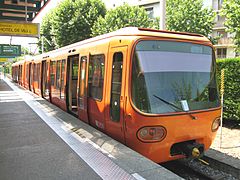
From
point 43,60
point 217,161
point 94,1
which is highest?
point 94,1

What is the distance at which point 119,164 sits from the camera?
4.04 meters

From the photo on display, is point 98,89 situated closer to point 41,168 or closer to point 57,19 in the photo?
point 41,168

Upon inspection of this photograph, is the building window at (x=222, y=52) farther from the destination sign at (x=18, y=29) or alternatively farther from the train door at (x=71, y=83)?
the train door at (x=71, y=83)

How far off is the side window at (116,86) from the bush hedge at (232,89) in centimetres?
485

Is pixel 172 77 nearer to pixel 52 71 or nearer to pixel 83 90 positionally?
pixel 83 90

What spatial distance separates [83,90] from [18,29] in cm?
724

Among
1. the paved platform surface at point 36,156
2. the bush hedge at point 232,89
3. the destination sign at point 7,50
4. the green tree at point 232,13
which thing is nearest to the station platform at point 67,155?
the paved platform surface at point 36,156

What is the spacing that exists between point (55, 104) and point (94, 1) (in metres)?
17.4

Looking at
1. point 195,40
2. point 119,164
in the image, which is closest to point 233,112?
point 195,40

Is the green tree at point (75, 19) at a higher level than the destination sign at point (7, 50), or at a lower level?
higher

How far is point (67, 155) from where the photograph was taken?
4.57 metres

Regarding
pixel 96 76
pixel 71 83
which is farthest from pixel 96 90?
pixel 71 83

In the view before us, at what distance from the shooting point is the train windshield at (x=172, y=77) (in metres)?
4.41

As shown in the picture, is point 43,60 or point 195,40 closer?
point 195,40
